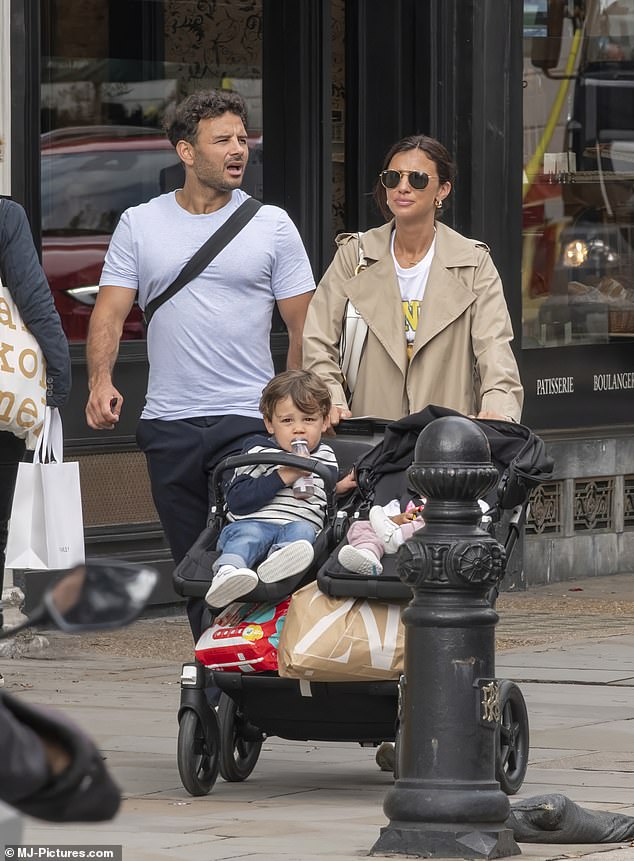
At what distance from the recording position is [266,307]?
256 inches

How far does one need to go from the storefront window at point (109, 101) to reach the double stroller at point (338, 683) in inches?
174

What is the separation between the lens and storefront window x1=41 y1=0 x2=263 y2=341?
1020 cm

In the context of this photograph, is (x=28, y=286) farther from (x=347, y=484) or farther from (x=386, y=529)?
(x=386, y=529)

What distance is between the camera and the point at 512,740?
5.80 metres

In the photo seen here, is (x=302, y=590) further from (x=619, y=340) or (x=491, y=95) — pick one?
(x=619, y=340)

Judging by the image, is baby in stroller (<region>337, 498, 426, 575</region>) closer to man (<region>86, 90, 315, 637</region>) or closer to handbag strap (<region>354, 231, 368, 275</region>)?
man (<region>86, 90, 315, 637</region>)

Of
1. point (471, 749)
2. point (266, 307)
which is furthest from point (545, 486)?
point (471, 749)

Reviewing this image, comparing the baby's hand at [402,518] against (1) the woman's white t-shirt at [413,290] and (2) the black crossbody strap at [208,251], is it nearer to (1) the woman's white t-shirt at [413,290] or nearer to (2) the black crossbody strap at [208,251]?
(1) the woman's white t-shirt at [413,290]

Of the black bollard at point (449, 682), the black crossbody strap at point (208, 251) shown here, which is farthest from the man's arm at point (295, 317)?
the black bollard at point (449, 682)

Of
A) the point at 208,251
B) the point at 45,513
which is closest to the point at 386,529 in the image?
the point at 208,251

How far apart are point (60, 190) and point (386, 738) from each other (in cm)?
501

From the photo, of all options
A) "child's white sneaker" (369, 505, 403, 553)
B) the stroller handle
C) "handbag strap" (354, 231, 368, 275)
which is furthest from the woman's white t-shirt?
"child's white sneaker" (369, 505, 403, 553)

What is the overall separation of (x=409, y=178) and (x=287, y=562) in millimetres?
1349

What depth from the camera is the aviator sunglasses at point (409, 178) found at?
6.33m
